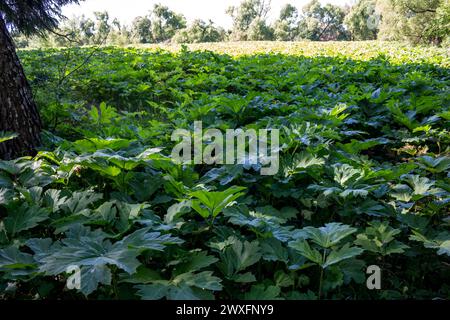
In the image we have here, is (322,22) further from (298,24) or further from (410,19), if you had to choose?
(410,19)

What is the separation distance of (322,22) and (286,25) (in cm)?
1810

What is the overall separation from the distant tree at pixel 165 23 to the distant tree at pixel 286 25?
58.7ft

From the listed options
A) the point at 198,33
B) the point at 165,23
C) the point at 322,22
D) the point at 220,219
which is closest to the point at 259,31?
the point at 198,33

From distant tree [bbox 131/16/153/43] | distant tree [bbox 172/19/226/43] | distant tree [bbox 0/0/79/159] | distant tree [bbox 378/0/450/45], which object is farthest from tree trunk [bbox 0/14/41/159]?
distant tree [bbox 131/16/153/43]

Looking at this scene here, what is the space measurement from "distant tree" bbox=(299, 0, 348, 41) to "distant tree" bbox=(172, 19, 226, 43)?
20877 mm

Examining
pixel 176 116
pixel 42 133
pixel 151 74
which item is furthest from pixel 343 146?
pixel 151 74

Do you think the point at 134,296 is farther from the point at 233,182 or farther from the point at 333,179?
the point at 333,179

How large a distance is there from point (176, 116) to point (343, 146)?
7.55 feet

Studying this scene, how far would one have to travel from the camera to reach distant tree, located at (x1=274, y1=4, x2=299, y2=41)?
193 ft

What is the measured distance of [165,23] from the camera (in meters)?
62.5

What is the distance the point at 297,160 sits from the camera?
2.80 meters

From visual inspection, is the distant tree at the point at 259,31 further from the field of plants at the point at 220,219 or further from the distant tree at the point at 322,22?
the field of plants at the point at 220,219

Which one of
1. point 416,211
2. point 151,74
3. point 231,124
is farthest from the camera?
point 151,74

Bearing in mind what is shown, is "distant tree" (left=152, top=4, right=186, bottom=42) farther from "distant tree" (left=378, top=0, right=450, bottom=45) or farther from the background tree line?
"distant tree" (left=378, top=0, right=450, bottom=45)
